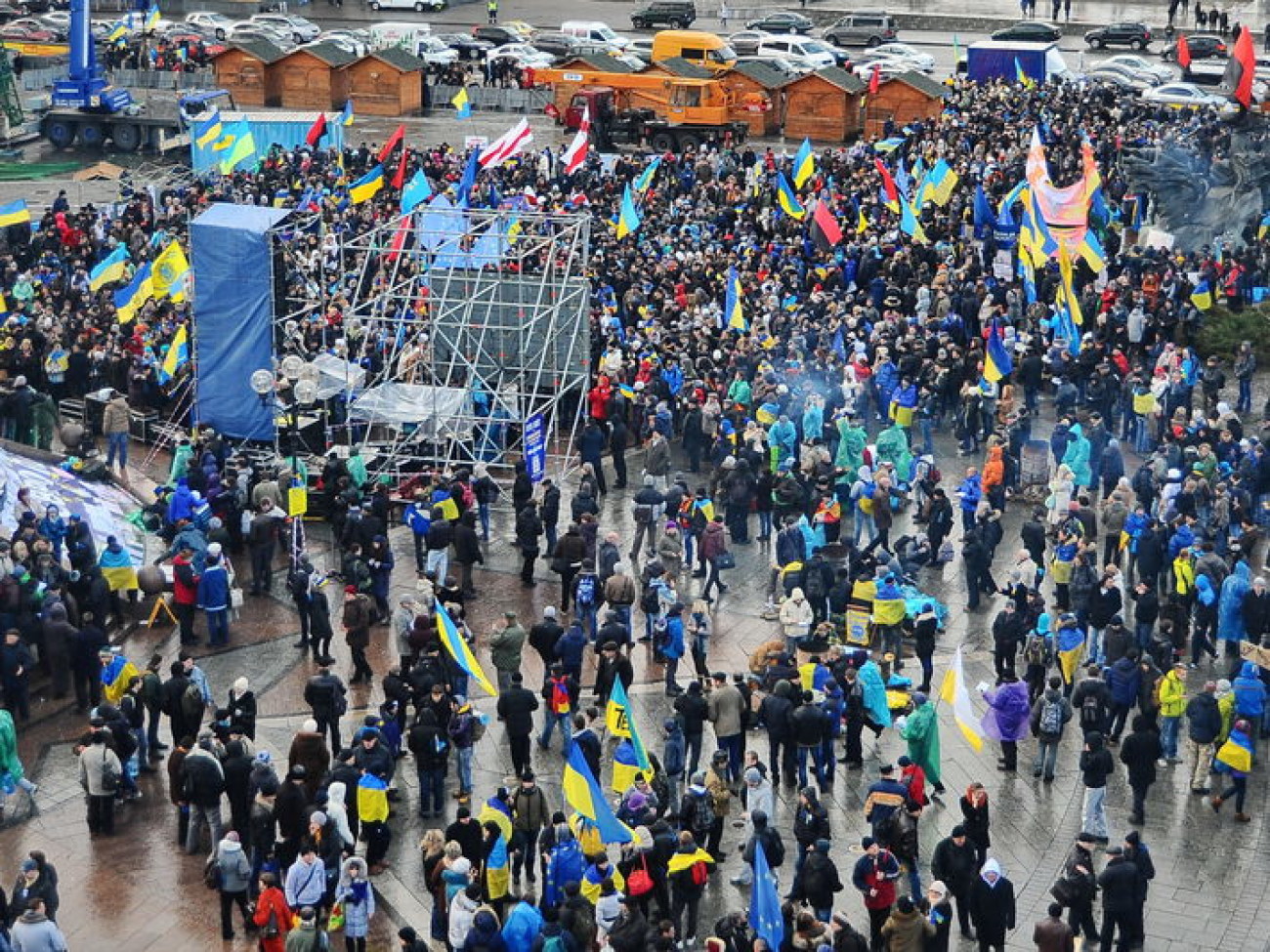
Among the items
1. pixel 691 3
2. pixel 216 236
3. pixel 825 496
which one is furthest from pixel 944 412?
pixel 691 3

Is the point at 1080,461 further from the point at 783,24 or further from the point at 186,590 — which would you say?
the point at 783,24

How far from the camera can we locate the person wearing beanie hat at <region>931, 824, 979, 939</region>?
60.2 feet

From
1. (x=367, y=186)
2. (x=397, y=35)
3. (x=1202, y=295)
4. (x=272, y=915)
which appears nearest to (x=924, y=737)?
(x=272, y=915)

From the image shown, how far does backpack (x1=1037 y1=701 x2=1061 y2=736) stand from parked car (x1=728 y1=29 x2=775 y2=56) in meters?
42.6

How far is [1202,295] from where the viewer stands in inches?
1348

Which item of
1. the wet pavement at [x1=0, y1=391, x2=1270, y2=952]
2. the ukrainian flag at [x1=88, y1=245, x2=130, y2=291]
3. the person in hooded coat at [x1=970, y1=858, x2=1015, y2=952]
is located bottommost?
the wet pavement at [x1=0, y1=391, x2=1270, y2=952]

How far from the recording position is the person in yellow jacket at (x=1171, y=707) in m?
21.3

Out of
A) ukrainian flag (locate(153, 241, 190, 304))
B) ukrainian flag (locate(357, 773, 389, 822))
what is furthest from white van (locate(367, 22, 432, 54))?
ukrainian flag (locate(357, 773, 389, 822))

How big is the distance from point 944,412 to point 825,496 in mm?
6162

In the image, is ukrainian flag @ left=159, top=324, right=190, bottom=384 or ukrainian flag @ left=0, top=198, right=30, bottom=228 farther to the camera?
ukrainian flag @ left=0, top=198, right=30, bottom=228

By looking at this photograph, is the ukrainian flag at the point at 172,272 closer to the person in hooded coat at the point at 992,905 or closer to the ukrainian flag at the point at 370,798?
the ukrainian flag at the point at 370,798

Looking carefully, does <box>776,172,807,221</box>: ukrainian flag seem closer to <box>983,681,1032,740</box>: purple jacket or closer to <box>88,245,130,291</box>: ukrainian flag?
<box>88,245,130,291</box>: ukrainian flag

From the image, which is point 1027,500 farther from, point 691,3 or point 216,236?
point 691,3

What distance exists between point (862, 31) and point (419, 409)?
40930mm
